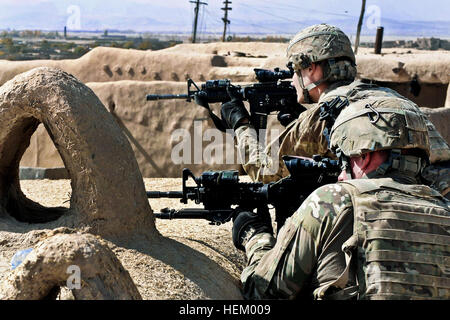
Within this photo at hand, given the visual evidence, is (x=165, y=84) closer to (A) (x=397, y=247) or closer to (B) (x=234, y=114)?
(B) (x=234, y=114)

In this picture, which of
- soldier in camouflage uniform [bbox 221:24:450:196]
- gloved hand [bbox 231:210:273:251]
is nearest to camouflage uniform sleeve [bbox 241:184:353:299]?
gloved hand [bbox 231:210:273:251]

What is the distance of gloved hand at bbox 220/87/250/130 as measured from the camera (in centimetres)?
529

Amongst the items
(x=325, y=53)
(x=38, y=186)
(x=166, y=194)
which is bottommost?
(x=38, y=186)

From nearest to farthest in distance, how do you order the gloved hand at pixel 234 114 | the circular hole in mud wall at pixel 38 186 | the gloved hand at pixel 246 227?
the gloved hand at pixel 246 227
the circular hole in mud wall at pixel 38 186
the gloved hand at pixel 234 114

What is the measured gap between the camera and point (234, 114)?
5.35 meters

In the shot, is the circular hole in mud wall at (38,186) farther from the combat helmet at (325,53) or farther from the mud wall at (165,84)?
the combat helmet at (325,53)

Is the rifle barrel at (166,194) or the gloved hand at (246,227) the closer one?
the gloved hand at (246,227)

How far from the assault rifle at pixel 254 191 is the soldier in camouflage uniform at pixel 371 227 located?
62 centimetres

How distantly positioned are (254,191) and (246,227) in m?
0.26

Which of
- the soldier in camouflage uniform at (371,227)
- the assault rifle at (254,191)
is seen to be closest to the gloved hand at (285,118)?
the assault rifle at (254,191)

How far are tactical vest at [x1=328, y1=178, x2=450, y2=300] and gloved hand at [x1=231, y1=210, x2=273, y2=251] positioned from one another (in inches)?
37.5

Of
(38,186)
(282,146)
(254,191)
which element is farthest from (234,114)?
(38,186)

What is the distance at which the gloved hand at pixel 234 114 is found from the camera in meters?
5.29
